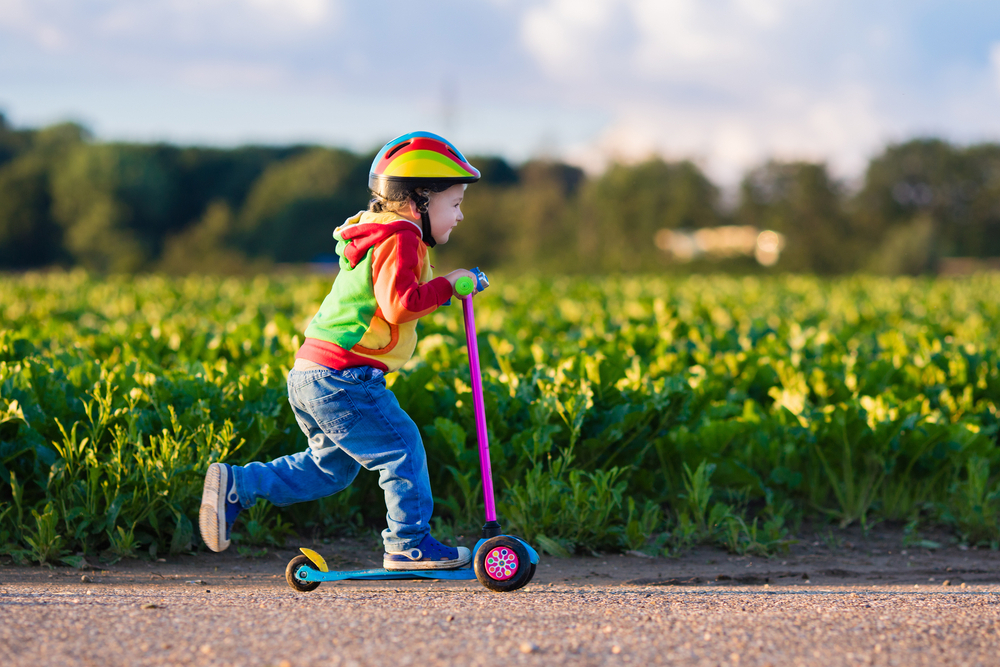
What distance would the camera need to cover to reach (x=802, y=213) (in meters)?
55.4

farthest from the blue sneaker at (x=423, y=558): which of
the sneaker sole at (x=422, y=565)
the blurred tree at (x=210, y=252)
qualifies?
the blurred tree at (x=210, y=252)

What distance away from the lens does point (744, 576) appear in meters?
4.33

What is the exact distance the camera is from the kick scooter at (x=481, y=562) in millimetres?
3377

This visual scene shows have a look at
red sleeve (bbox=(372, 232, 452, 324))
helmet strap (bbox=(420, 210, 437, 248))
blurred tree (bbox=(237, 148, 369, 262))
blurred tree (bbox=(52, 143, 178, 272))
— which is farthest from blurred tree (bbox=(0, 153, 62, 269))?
red sleeve (bbox=(372, 232, 452, 324))

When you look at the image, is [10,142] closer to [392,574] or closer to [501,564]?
[392,574]

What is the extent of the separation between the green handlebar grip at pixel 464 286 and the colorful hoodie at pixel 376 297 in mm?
35


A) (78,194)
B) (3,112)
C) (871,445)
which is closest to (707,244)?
(78,194)

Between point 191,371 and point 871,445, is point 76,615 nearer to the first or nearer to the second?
point 191,371

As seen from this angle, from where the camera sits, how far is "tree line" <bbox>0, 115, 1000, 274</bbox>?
2163 inches

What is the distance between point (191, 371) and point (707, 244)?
52.2 metres

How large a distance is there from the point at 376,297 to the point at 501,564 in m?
1.08

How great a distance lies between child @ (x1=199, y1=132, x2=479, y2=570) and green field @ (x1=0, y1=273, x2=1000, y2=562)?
3.11 feet

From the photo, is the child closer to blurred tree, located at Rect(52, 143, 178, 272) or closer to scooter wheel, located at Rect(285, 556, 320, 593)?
scooter wheel, located at Rect(285, 556, 320, 593)

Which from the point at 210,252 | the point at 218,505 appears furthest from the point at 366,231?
the point at 210,252
